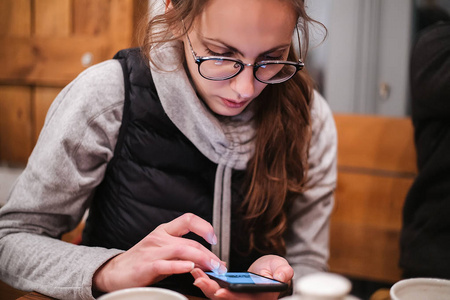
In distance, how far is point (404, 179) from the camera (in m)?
1.97

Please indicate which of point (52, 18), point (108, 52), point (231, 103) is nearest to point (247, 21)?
point (231, 103)

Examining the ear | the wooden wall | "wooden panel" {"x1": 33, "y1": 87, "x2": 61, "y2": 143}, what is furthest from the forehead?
"wooden panel" {"x1": 33, "y1": 87, "x2": 61, "y2": 143}

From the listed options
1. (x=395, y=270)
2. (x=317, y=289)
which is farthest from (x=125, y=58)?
(x=395, y=270)

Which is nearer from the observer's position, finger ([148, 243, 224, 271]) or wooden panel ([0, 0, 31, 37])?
finger ([148, 243, 224, 271])

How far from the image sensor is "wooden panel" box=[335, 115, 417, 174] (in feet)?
6.47

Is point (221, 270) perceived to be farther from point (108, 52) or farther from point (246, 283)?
point (108, 52)

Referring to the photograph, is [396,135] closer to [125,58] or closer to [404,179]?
[404,179]

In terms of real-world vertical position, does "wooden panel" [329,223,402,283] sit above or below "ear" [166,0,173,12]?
below

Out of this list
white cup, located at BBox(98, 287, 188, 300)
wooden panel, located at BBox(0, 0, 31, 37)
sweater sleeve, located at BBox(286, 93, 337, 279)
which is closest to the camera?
white cup, located at BBox(98, 287, 188, 300)

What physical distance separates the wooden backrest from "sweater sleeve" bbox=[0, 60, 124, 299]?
4.08ft

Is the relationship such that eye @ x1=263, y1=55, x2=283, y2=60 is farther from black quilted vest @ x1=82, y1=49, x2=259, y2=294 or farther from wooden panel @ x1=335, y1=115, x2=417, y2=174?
wooden panel @ x1=335, y1=115, x2=417, y2=174

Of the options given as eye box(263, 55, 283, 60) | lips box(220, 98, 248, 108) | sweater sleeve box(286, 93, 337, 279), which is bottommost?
sweater sleeve box(286, 93, 337, 279)

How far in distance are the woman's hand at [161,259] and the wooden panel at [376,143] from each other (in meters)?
1.36

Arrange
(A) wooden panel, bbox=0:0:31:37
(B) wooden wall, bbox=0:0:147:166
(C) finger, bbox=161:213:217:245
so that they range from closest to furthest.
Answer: (C) finger, bbox=161:213:217:245
(B) wooden wall, bbox=0:0:147:166
(A) wooden panel, bbox=0:0:31:37
